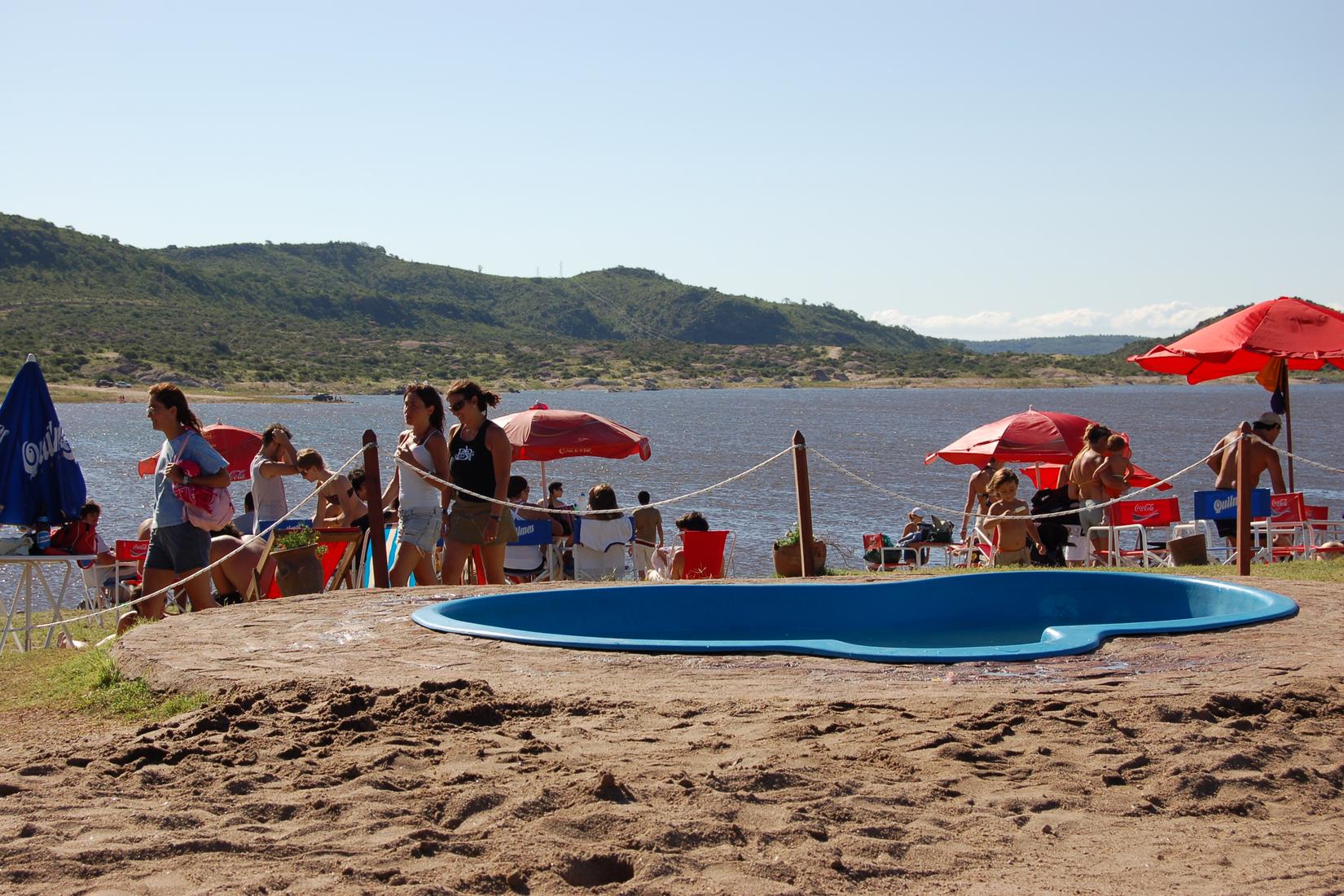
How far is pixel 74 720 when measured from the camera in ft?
18.2

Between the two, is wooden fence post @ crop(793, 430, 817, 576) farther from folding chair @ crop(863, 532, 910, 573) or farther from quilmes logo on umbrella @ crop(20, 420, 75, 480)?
quilmes logo on umbrella @ crop(20, 420, 75, 480)

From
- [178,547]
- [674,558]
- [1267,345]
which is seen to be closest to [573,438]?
[674,558]

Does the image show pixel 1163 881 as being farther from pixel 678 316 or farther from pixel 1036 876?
pixel 678 316

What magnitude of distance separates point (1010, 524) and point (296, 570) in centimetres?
609

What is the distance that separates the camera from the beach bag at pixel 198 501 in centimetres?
777

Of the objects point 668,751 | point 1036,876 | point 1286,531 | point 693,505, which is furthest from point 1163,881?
point 693,505

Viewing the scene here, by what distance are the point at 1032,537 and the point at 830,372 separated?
13299 cm

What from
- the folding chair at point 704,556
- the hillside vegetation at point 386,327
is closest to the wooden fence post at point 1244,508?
the folding chair at point 704,556

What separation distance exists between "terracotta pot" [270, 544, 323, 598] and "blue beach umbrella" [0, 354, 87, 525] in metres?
1.31

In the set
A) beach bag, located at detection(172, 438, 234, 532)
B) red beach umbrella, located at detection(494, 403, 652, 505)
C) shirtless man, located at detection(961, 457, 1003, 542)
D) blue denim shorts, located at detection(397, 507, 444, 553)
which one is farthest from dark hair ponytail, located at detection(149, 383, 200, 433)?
shirtless man, located at detection(961, 457, 1003, 542)

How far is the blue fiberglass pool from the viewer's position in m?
8.26

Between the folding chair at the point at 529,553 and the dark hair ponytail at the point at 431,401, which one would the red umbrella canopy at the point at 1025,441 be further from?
the dark hair ponytail at the point at 431,401

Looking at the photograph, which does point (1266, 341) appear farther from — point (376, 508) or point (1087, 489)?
point (376, 508)

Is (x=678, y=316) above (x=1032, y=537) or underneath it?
above
